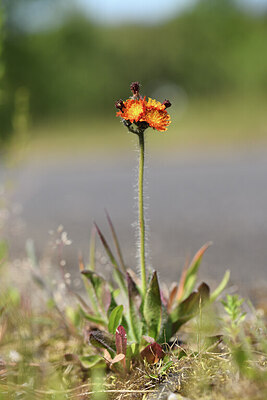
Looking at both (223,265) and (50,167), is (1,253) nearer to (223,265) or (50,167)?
(223,265)

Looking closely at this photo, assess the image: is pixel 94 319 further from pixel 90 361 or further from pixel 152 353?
pixel 152 353

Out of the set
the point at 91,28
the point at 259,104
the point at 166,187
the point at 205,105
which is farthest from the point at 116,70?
the point at 166,187

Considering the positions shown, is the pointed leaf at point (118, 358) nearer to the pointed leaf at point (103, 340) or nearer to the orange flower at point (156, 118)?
the pointed leaf at point (103, 340)

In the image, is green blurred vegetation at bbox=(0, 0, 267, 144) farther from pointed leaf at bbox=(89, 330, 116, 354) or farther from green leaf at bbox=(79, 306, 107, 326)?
pointed leaf at bbox=(89, 330, 116, 354)

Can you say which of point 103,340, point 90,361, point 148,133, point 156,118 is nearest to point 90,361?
point 90,361

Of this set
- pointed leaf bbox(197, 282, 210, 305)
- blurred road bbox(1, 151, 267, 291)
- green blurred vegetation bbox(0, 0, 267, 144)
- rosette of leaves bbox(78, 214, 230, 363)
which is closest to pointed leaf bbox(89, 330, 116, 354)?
rosette of leaves bbox(78, 214, 230, 363)

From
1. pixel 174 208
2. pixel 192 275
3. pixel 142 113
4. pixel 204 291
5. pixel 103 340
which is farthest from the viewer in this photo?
pixel 174 208

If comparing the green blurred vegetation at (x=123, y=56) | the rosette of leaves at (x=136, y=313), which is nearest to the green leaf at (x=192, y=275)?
the rosette of leaves at (x=136, y=313)
